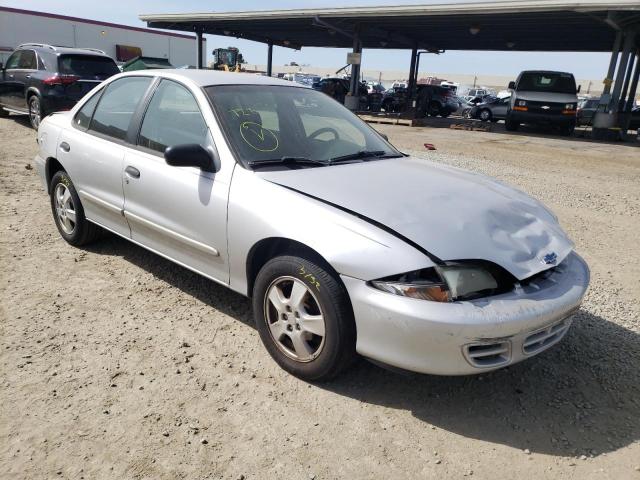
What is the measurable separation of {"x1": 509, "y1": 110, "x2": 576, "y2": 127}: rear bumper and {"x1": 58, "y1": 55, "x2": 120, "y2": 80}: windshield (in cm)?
1312

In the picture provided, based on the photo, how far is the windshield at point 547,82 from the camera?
54.5 feet

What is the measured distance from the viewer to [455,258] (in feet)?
7.70

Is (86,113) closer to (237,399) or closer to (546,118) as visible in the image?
(237,399)

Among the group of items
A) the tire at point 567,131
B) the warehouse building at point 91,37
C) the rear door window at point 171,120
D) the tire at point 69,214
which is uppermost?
the warehouse building at point 91,37

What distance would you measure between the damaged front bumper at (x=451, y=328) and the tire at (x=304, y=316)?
0.09 meters

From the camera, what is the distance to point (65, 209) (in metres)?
Result: 4.47

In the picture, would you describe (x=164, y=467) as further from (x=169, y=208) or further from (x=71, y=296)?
(x=71, y=296)

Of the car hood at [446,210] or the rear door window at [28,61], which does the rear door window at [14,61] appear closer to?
the rear door window at [28,61]

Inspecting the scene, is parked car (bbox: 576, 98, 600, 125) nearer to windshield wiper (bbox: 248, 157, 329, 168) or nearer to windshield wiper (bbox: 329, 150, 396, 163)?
windshield wiper (bbox: 329, 150, 396, 163)

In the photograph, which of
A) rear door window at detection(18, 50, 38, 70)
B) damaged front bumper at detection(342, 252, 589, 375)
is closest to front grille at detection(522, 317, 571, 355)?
damaged front bumper at detection(342, 252, 589, 375)

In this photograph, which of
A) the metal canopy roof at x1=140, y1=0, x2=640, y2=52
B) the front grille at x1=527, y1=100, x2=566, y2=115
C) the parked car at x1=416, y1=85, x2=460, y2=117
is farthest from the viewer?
the parked car at x1=416, y1=85, x2=460, y2=117

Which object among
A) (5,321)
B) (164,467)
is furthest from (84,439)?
(5,321)

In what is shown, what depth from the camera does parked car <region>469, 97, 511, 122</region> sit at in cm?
2600

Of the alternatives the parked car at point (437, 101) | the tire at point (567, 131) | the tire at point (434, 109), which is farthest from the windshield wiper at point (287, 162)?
the tire at point (434, 109)
